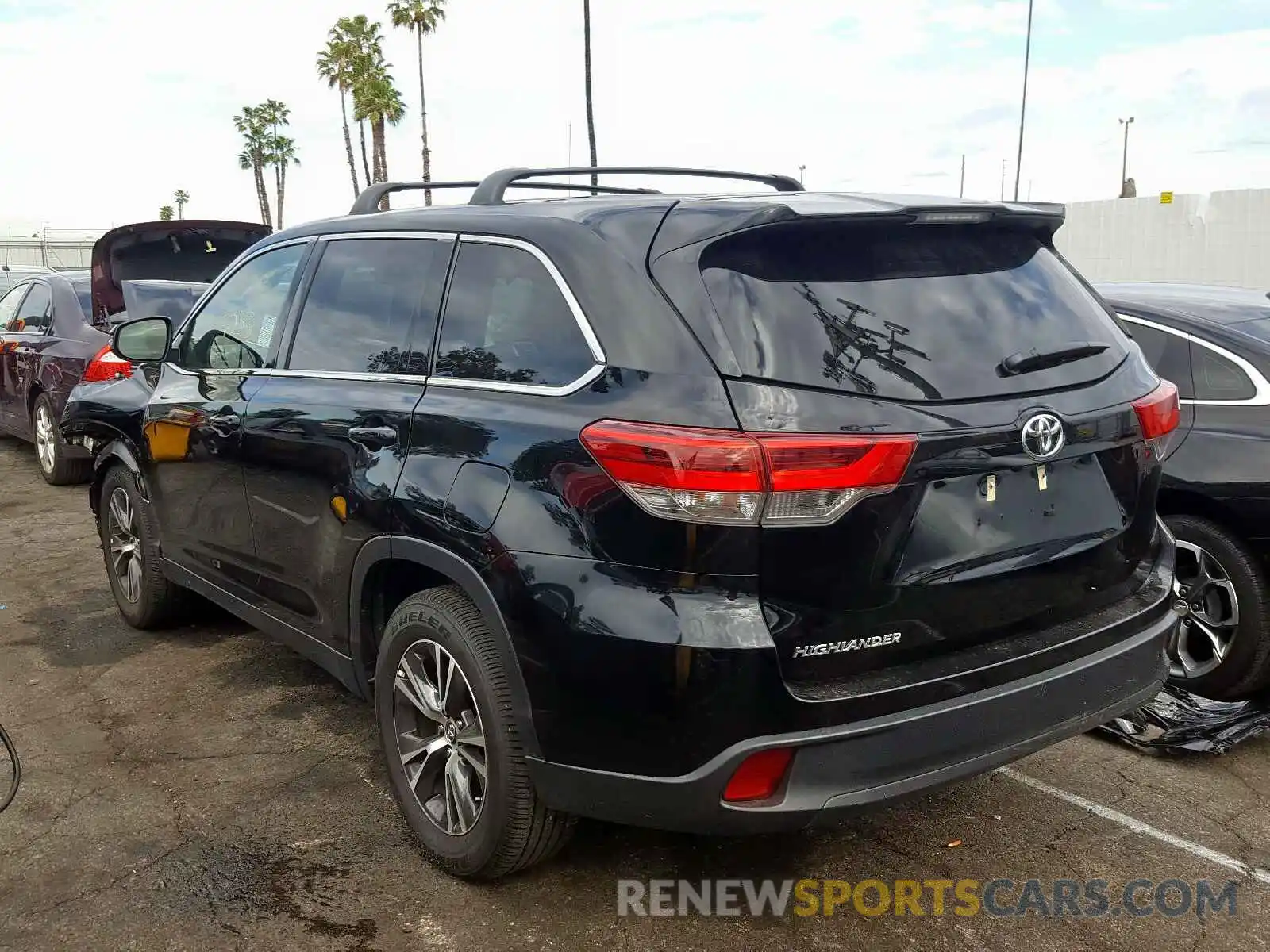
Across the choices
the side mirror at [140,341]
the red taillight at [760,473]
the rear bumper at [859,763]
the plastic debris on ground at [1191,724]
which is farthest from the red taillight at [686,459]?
the side mirror at [140,341]

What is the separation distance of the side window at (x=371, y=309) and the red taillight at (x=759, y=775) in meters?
1.46

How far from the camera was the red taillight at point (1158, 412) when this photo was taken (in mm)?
3082

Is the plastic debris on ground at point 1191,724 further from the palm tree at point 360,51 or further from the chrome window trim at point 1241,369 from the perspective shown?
the palm tree at point 360,51

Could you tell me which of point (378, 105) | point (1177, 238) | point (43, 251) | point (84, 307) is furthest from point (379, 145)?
point (84, 307)

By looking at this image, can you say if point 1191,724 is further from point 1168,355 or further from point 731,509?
point 731,509

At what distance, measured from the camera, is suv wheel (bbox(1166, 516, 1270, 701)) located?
4203mm

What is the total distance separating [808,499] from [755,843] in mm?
1399

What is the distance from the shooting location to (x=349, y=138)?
60312mm

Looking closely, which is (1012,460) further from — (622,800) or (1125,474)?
(622,800)

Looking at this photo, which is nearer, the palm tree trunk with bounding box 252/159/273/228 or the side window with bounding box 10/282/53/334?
the side window with bounding box 10/282/53/334

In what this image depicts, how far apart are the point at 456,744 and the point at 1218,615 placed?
2.95m

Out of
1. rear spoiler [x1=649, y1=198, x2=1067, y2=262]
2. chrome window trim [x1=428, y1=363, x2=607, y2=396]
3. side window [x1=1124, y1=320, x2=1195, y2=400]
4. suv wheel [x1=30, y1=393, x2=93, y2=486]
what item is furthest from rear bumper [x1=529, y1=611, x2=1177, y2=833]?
suv wheel [x1=30, y1=393, x2=93, y2=486]

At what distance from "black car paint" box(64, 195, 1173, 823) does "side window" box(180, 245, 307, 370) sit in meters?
0.89

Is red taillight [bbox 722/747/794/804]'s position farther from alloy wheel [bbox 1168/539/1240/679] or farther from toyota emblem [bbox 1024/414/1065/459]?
alloy wheel [bbox 1168/539/1240/679]
